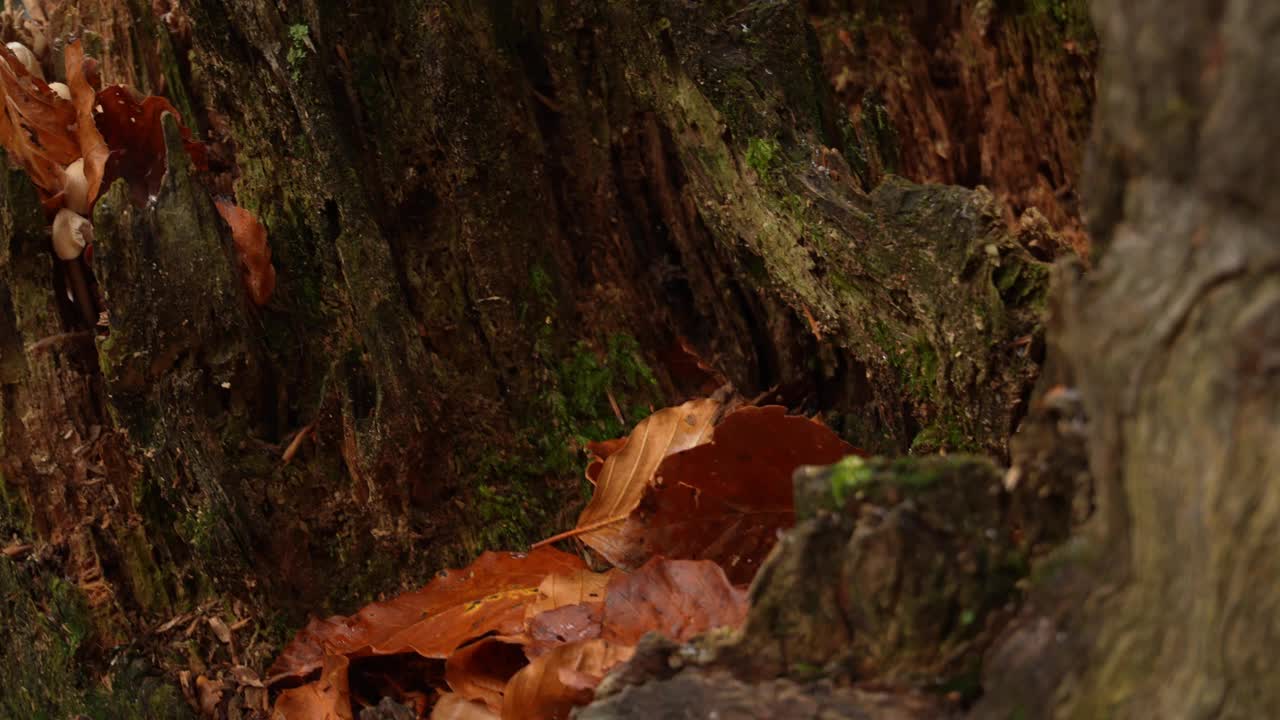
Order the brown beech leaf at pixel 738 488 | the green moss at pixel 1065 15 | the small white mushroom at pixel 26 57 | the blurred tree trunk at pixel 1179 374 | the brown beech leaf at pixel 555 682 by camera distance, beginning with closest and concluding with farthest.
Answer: the blurred tree trunk at pixel 1179 374 → the brown beech leaf at pixel 555 682 → the brown beech leaf at pixel 738 488 → the small white mushroom at pixel 26 57 → the green moss at pixel 1065 15

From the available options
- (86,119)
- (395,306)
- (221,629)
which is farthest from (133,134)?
(221,629)

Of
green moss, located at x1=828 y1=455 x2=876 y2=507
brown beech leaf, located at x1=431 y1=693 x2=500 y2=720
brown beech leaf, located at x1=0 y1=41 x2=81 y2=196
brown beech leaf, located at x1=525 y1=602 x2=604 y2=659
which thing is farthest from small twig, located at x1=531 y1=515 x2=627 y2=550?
brown beech leaf, located at x1=0 y1=41 x2=81 y2=196

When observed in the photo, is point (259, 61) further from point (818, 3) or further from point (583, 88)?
point (818, 3)

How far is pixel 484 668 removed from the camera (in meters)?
1.65

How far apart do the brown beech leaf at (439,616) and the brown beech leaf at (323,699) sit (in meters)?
0.04

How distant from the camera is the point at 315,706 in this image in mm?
1740

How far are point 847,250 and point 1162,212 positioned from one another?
98 cm

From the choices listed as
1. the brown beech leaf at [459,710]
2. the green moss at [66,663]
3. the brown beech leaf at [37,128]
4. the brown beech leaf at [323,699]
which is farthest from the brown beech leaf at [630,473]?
the brown beech leaf at [37,128]

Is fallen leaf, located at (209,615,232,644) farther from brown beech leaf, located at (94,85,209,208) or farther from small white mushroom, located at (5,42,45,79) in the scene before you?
small white mushroom, located at (5,42,45,79)

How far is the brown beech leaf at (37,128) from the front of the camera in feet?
5.97

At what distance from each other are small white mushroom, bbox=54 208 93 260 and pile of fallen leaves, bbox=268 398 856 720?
784 mm

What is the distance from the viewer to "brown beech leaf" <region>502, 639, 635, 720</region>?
4.65 feet

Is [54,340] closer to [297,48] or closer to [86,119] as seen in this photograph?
[86,119]

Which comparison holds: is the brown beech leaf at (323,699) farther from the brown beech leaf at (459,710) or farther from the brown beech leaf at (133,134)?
the brown beech leaf at (133,134)
